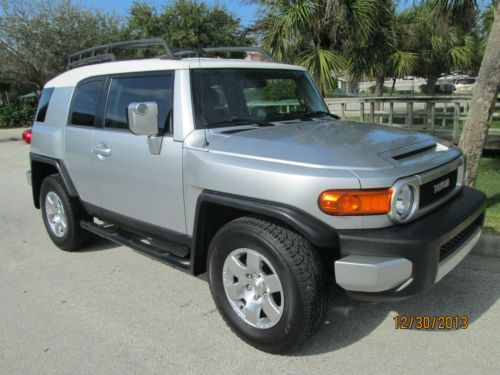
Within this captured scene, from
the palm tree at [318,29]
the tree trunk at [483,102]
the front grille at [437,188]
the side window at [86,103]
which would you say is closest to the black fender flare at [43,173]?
the side window at [86,103]

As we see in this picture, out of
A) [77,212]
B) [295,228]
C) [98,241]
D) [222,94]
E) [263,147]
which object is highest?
[222,94]

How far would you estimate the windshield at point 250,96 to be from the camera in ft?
11.4

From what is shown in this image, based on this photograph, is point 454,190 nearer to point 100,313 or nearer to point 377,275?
point 377,275

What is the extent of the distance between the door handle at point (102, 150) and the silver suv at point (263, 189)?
0.06 feet

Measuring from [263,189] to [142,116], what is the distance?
41.8 inches

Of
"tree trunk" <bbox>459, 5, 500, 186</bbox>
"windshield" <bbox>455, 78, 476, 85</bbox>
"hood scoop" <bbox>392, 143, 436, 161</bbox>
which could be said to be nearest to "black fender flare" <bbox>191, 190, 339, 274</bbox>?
"hood scoop" <bbox>392, 143, 436, 161</bbox>

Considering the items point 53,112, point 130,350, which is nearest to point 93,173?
point 53,112

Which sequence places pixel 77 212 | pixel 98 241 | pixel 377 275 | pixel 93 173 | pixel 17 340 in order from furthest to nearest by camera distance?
pixel 98 241
pixel 77 212
pixel 93 173
pixel 17 340
pixel 377 275

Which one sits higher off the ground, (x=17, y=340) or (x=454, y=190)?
(x=454, y=190)

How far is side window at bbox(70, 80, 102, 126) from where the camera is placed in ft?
14.1

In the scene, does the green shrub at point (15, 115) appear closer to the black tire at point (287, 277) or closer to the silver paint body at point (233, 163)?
the silver paint body at point (233, 163)

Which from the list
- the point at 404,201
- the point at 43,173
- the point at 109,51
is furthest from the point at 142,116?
the point at 43,173

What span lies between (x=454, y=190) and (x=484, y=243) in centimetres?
139

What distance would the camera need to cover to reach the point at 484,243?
4.48 metres
